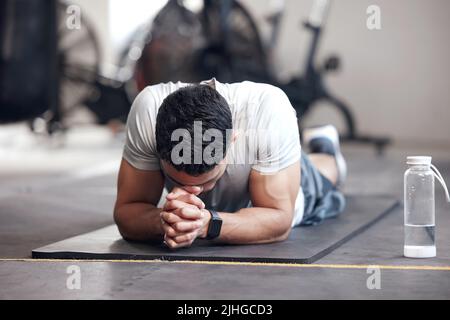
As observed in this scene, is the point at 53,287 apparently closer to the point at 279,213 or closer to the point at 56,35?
the point at 279,213

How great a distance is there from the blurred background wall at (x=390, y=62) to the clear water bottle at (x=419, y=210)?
201 inches

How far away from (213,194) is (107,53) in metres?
7.22

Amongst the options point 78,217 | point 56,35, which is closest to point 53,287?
point 78,217

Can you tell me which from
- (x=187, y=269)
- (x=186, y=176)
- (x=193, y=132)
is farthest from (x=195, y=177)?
(x=187, y=269)

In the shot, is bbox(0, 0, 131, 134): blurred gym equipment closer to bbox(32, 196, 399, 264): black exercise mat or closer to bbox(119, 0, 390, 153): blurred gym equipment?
bbox(119, 0, 390, 153): blurred gym equipment

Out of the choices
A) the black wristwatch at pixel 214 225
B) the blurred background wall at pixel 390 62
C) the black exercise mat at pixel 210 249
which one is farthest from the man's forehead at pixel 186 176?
the blurred background wall at pixel 390 62

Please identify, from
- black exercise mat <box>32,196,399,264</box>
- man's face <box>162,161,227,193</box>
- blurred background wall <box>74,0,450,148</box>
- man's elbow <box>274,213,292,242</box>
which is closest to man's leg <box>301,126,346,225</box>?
black exercise mat <box>32,196,399,264</box>

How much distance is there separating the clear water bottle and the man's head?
68 cm

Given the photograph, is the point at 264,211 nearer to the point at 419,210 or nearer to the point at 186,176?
the point at 186,176

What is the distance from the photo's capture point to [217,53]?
6723 millimetres

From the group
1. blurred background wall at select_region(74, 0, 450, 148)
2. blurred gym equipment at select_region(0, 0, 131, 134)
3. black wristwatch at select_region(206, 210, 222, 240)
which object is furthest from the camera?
blurred background wall at select_region(74, 0, 450, 148)

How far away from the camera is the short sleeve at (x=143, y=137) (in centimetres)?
278

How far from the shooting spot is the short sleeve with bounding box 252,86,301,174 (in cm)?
280

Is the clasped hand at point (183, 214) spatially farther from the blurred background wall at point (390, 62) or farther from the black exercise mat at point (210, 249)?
the blurred background wall at point (390, 62)
